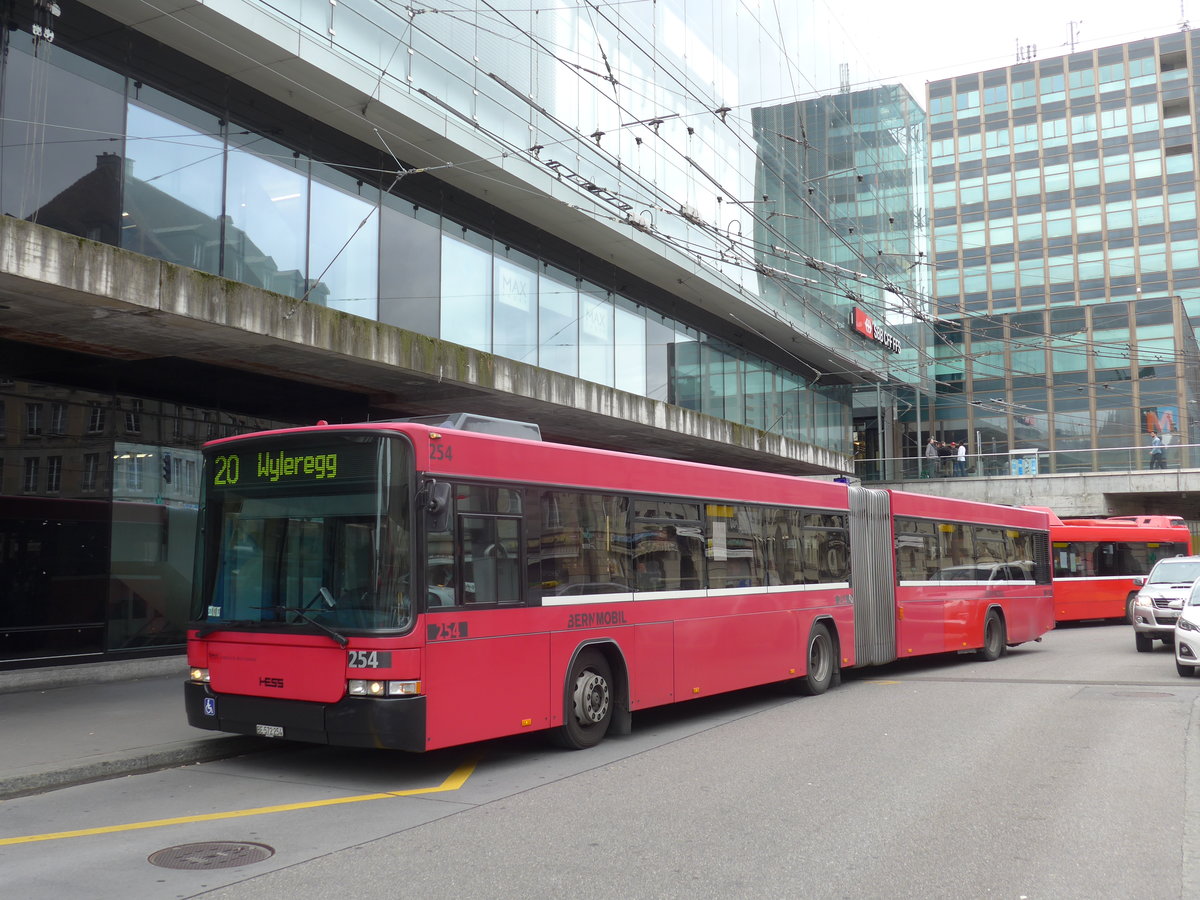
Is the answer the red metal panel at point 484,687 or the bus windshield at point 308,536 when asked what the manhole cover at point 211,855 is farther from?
the bus windshield at point 308,536

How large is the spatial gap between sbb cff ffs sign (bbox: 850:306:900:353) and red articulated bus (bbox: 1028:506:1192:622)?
9.53m

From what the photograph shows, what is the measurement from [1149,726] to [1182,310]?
192ft

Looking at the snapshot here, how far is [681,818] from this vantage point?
7.07 metres

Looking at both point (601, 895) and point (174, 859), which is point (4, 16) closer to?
point (174, 859)

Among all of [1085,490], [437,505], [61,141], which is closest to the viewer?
[437,505]

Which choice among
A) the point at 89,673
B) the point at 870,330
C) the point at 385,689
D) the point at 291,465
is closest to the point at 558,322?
the point at 89,673

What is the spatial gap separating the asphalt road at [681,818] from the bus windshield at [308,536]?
1372mm

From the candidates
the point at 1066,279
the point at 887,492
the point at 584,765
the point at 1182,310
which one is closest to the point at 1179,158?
the point at 1066,279

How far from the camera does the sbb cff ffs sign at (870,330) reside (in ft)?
120

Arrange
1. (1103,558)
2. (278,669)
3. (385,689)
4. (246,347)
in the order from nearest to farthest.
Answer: (385,689)
(278,669)
(246,347)
(1103,558)

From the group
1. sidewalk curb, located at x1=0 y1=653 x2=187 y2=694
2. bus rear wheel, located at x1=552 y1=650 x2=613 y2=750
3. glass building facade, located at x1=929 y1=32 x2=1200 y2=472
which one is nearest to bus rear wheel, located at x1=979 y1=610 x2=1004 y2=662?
bus rear wheel, located at x1=552 y1=650 x2=613 y2=750

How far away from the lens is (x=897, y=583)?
16.6 metres

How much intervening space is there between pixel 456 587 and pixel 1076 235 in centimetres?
7843

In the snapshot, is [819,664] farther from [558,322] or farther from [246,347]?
[558,322]
